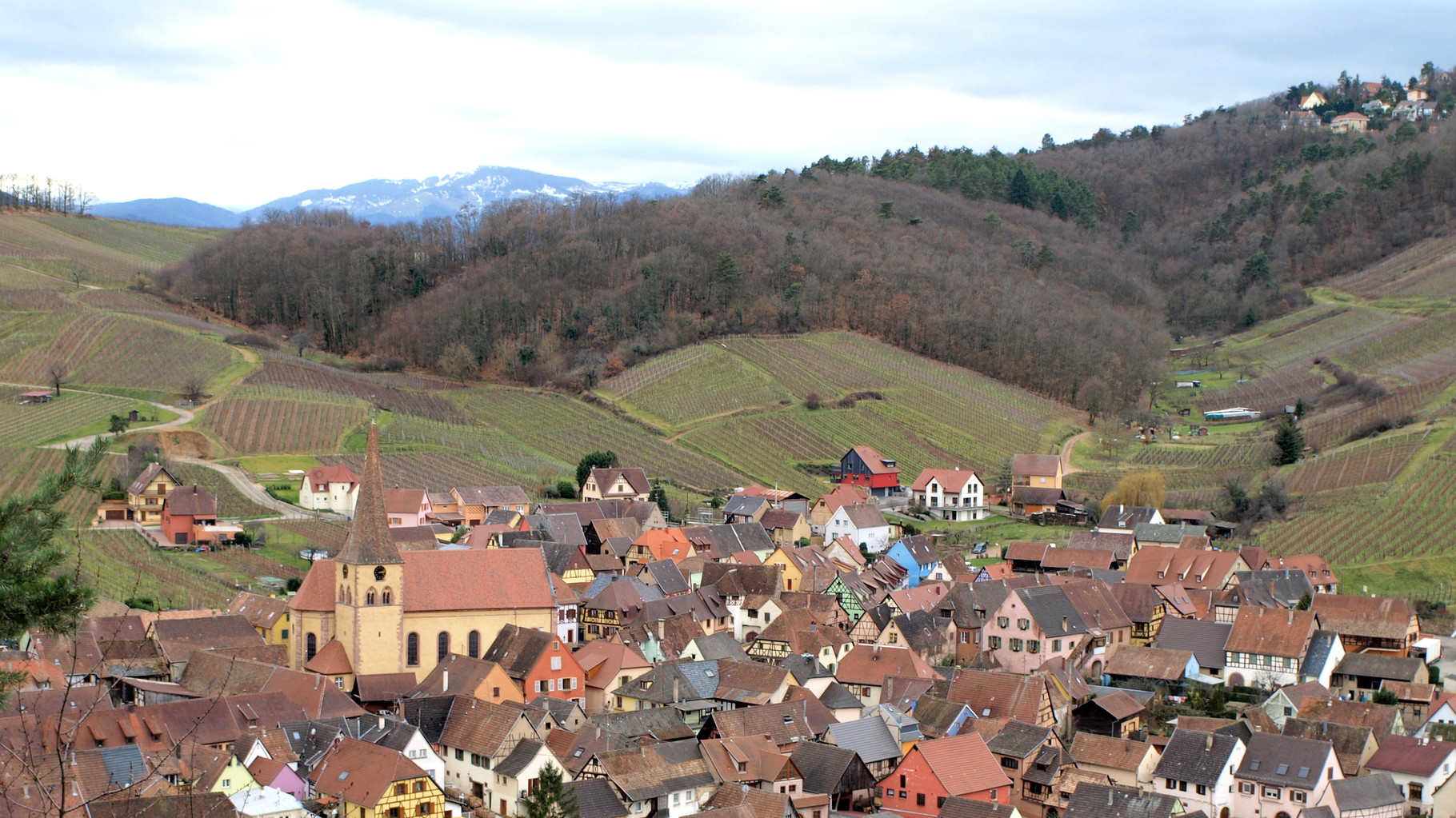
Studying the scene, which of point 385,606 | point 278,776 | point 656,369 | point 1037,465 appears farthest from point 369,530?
point 656,369

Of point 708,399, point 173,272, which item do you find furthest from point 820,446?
point 173,272

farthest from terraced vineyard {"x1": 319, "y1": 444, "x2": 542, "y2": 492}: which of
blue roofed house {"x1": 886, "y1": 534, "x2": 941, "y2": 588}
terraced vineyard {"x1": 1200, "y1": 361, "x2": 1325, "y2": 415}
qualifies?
terraced vineyard {"x1": 1200, "y1": 361, "x2": 1325, "y2": 415}

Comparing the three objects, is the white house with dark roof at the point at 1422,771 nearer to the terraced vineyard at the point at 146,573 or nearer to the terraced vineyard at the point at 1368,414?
the terraced vineyard at the point at 146,573

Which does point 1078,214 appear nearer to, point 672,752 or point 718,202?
point 718,202

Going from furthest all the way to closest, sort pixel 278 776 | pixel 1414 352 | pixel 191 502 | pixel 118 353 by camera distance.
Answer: pixel 1414 352, pixel 118 353, pixel 191 502, pixel 278 776

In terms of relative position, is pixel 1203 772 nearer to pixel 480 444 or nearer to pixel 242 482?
pixel 242 482

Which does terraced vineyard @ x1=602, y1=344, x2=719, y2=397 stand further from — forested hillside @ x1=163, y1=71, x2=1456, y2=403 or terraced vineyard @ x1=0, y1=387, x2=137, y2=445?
terraced vineyard @ x1=0, y1=387, x2=137, y2=445
